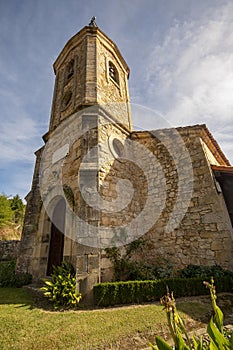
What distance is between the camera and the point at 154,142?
28.5 feet

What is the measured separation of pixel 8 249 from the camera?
12.8m

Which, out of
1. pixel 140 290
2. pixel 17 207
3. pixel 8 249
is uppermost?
pixel 17 207

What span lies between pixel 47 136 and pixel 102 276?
7134 millimetres

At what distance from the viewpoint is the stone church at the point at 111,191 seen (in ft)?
18.9

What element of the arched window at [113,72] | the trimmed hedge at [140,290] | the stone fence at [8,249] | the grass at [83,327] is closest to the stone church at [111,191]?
the trimmed hedge at [140,290]

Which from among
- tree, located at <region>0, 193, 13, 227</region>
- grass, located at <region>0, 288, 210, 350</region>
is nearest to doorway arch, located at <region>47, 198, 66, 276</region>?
grass, located at <region>0, 288, 210, 350</region>

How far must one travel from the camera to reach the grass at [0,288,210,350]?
2.91 metres

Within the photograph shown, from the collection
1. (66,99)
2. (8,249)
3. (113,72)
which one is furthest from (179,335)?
(8,249)

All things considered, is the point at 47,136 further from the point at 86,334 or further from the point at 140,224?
the point at 86,334

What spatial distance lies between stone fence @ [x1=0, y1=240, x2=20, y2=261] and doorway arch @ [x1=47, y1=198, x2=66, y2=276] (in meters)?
6.96

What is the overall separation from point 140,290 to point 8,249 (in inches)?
464

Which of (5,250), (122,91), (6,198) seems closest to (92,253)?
(122,91)

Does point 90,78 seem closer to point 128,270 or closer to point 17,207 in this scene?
point 128,270

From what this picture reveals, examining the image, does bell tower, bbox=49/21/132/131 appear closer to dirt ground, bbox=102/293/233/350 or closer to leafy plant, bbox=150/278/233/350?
dirt ground, bbox=102/293/233/350
